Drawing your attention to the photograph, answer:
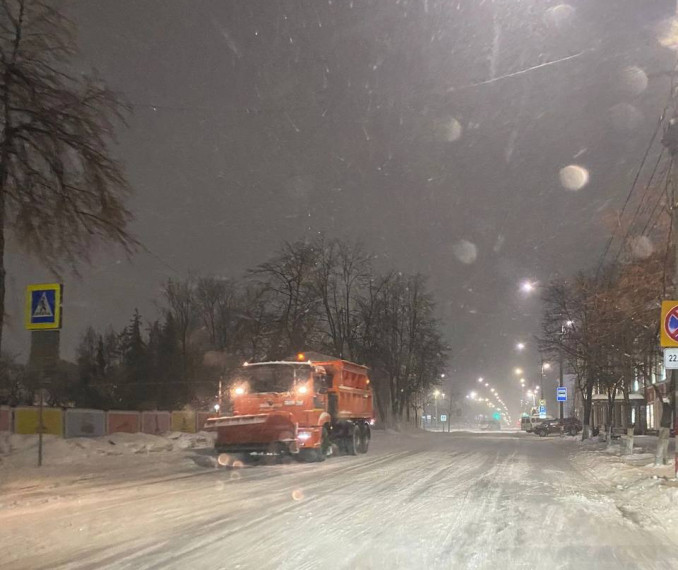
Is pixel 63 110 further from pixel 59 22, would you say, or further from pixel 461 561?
pixel 461 561

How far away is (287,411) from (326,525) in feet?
33.0

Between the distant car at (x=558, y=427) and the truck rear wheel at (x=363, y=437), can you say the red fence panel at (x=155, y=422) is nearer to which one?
the truck rear wheel at (x=363, y=437)

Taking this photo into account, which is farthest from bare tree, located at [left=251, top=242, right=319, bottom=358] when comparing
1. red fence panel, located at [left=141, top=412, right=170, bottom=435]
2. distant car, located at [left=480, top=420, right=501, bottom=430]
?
distant car, located at [left=480, top=420, right=501, bottom=430]

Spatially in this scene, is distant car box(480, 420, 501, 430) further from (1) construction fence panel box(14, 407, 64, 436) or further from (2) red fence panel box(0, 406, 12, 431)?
(2) red fence panel box(0, 406, 12, 431)

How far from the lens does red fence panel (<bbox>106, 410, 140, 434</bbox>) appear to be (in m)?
29.3

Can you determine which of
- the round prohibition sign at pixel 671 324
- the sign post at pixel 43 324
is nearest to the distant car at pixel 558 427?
the round prohibition sign at pixel 671 324

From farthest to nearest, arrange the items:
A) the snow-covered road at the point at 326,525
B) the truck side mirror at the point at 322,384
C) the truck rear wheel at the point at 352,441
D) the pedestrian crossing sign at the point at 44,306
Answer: the truck rear wheel at the point at 352,441, the truck side mirror at the point at 322,384, the pedestrian crossing sign at the point at 44,306, the snow-covered road at the point at 326,525

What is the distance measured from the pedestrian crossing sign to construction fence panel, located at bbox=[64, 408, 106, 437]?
11.8m

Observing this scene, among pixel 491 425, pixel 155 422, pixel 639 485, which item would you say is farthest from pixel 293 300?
pixel 491 425

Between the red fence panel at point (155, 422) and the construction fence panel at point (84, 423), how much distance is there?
3.88 metres

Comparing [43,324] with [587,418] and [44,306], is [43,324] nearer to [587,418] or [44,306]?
[44,306]

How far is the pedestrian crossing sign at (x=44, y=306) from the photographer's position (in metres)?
15.6

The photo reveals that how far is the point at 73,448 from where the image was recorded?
2016cm

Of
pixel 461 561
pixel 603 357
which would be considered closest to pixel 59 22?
pixel 461 561
